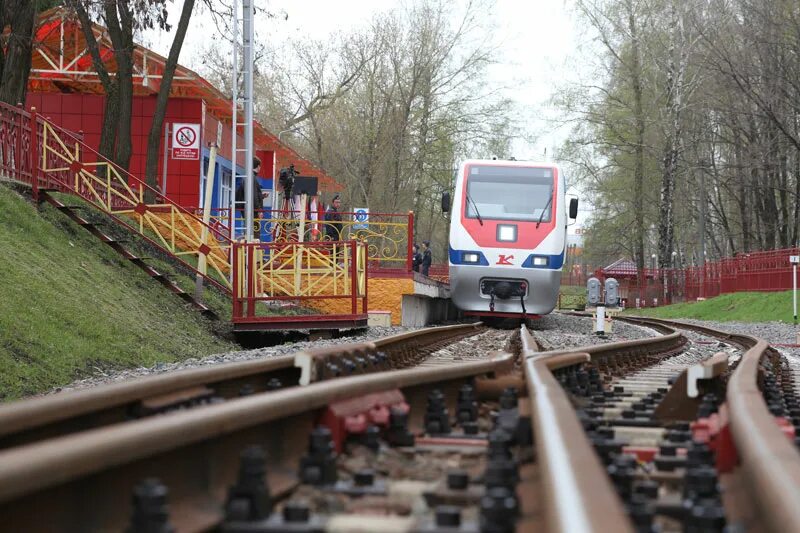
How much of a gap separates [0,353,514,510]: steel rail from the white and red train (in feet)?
54.3

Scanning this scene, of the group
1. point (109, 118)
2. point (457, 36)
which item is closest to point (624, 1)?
point (457, 36)

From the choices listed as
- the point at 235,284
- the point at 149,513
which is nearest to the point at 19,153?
the point at 235,284

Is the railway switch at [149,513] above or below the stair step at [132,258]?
below

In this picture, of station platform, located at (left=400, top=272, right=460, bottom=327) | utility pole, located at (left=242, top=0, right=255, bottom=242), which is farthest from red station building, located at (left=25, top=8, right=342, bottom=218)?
utility pole, located at (left=242, top=0, right=255, bottom=242)

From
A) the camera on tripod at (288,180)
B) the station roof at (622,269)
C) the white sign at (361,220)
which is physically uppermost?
the station roof at (622,269)

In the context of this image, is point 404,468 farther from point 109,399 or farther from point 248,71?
point 248,71

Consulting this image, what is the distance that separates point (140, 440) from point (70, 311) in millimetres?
10682

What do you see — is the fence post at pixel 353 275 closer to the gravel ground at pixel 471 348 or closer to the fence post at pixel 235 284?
the fence post at pixel 235 284

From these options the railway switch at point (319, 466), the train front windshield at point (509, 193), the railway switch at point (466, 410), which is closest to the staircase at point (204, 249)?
the train front windshield at point (509, 193)

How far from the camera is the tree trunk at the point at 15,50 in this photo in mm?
21609

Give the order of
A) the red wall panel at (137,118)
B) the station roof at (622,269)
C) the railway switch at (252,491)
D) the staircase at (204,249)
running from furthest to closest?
the station roof at (622,269), the red wall panel at (137,118), the staircase at (204,249), the railway switch at (252,491)

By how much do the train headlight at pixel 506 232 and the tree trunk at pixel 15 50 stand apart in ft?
29.0

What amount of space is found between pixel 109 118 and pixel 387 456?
23015mm

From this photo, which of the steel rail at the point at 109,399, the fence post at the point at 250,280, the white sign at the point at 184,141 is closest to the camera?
the steel rail at the point at 109,399
